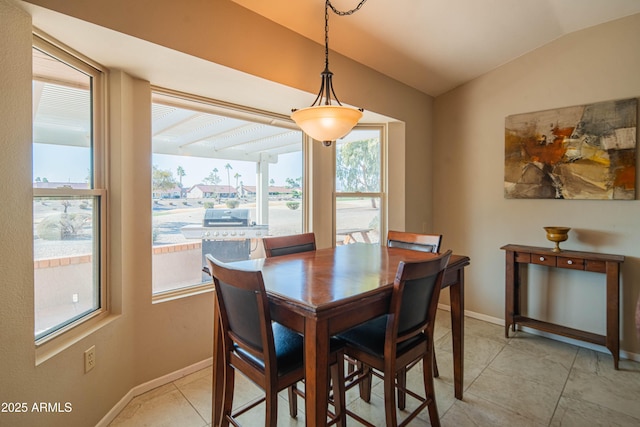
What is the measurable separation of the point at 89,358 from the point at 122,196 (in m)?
0.94

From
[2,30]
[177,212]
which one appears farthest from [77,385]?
[2,30]

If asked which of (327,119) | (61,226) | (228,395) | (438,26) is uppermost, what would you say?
(438,26)

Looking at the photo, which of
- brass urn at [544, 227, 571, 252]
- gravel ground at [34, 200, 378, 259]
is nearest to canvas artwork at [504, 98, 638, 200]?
brass urn at [544, 227, 571, 252]

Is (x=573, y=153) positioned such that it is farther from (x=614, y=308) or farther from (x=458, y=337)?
(x=458, y=337)

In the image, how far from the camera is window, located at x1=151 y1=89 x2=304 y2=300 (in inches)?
93.6

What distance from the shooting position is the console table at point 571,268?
2.50 m

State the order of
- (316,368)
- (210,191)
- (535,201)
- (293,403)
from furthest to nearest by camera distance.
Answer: (535,201) → (210,191) → (293,403) → (316,368)

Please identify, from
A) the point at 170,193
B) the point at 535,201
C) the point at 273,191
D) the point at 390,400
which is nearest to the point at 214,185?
the point at 170,193

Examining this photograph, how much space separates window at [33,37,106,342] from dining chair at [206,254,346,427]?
0.93 metres

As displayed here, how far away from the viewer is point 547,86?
298 cm

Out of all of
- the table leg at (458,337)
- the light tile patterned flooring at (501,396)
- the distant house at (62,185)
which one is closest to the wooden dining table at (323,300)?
the table leg at (458,337)

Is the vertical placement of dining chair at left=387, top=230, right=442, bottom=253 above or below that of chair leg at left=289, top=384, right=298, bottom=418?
above

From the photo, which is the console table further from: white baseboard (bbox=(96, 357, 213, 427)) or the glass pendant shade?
white baseboard (bbox=(96, 357, 213, 427))

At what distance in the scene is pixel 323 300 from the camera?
4.15ft
